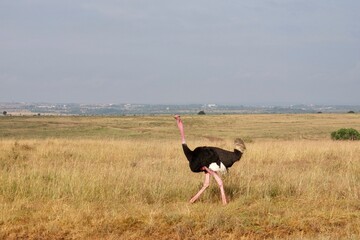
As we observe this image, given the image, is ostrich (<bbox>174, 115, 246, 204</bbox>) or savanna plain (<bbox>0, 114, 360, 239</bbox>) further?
ostrich (<bbox>174, 115, 246, 204</bbox>)

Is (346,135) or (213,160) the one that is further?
(346,135)

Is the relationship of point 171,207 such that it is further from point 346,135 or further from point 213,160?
point 346,135

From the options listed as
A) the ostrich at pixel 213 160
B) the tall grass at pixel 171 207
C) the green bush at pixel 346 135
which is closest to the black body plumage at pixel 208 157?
the ostrich at pixel 213 160

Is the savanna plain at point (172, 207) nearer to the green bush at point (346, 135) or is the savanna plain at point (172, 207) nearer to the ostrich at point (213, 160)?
the ostrich at point (213, 160)

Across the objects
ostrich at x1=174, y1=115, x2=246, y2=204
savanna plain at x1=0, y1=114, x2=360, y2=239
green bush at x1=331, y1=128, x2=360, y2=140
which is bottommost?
green bush at x1=331, y1=128, x2=360, y2=140

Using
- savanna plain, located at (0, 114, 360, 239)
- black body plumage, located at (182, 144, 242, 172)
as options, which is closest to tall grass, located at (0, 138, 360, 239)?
savanna plain, located at (0, 114, 360, 239)

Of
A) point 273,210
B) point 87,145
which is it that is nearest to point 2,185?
point 273,210

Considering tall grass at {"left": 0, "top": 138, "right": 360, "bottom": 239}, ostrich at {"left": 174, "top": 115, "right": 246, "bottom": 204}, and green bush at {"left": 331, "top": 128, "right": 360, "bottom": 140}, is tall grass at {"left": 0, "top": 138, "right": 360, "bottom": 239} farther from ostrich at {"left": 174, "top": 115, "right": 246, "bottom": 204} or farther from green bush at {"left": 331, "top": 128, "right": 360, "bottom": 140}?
green bush at {"left": 331, "top": 128, "right": 360, "bottom": 140}

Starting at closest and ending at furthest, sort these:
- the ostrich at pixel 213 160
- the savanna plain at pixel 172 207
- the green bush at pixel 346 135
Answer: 1. the savanna plain at pixel 172 207
2. the ostrich at pixel 213 160
3. the green bush at pixel 346 135

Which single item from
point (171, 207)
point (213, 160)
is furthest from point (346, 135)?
point (171, 207)

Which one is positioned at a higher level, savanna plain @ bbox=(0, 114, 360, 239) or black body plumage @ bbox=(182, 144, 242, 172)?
black body plumage @ bbox=(182, 144, 242, 172)

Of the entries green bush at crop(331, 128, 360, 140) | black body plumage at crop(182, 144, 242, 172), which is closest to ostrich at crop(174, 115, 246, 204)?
black body plumage at crop(182, 144, 242, 172)

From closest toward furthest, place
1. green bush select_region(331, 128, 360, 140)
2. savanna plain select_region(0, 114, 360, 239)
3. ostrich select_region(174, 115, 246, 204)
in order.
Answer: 1. savanna plain select_region(0, 114, 360, 239)
2. ostrich select_region(174, 115, 246, 204)
3. green bush select_region(331, 128, 360, 140)

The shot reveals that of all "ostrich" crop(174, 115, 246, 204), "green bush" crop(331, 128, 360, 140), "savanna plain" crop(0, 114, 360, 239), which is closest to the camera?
"savanna plain" crop(0, 114, 360, 239)
